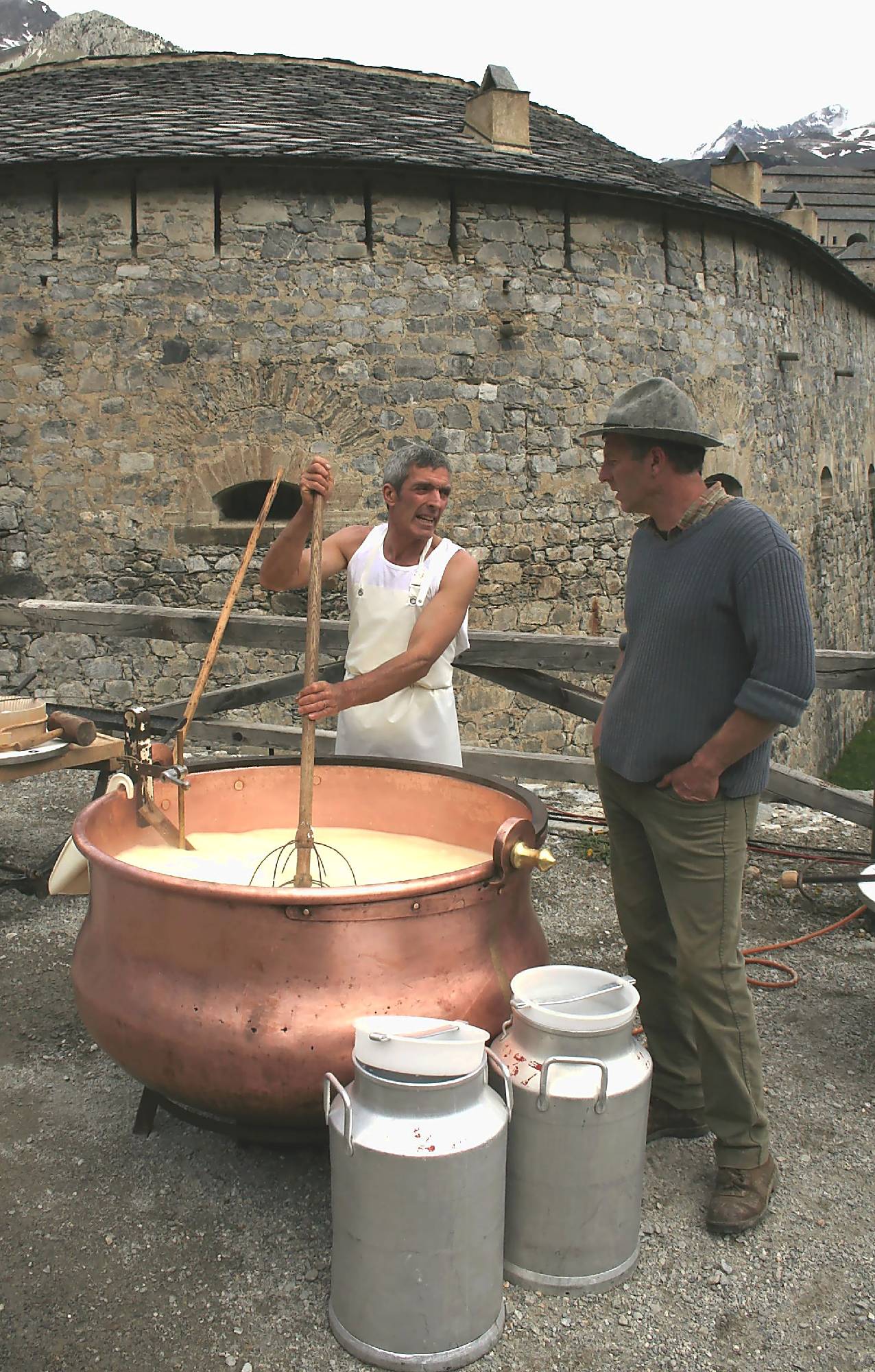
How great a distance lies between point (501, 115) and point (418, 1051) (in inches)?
331

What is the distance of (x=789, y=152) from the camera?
61250 mm

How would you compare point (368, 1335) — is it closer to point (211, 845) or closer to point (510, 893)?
point (510, 893)

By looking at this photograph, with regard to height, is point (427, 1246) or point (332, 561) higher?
point (332, 561)

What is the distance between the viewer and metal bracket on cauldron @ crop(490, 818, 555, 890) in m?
2.21

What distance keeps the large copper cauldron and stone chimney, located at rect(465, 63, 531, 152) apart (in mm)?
7720

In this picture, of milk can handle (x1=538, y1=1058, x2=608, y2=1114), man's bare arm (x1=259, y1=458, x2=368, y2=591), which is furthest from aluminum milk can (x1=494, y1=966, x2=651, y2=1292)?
man's bare arm (x1=259, y1=458, x2=368, y2=591)

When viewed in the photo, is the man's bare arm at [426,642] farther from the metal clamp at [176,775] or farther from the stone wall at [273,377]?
the stone wall at [273,377]

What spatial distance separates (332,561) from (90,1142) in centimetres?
173

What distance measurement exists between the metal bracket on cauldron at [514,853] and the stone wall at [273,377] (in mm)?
5867

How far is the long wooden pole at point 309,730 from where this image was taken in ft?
8.14

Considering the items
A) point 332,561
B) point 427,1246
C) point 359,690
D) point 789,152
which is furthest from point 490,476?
point 789,152

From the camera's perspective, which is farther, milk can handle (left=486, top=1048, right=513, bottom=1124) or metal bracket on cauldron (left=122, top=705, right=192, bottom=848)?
metal bracket on cauldron (left=122, top=705, right=192, bottom=848)

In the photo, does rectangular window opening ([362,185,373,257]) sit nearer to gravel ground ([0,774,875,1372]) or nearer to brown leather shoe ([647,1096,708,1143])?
gravel ground ([0,774,875,1372])

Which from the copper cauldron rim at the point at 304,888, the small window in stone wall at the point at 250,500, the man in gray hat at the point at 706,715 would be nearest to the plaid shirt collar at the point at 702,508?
the man in gray hat at the point at 706,715
